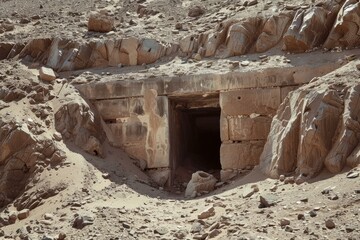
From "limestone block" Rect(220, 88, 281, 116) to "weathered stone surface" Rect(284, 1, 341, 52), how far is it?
4.29 feet

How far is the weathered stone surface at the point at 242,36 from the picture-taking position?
1170cm

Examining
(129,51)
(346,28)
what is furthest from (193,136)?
(346,28)

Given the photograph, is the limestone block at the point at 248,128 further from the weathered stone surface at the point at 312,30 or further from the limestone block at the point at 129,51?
the limestone block at the point at 129,51

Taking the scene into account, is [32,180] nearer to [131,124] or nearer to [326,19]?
[131,124]

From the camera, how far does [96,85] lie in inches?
457

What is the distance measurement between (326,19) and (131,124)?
4.57 metres

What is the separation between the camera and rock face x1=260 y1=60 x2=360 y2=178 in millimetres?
7969

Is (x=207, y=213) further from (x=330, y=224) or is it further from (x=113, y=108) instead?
(x=113, y=108)

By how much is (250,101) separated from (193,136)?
128 inches

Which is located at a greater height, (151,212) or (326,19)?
(326,19)

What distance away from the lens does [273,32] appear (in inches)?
462

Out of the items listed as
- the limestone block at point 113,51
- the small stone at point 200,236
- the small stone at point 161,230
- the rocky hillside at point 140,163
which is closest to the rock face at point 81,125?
the rocky hillside at point 140,163

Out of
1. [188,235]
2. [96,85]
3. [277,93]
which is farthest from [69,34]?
[188,235]

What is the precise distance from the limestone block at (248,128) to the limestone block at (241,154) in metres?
0.12
